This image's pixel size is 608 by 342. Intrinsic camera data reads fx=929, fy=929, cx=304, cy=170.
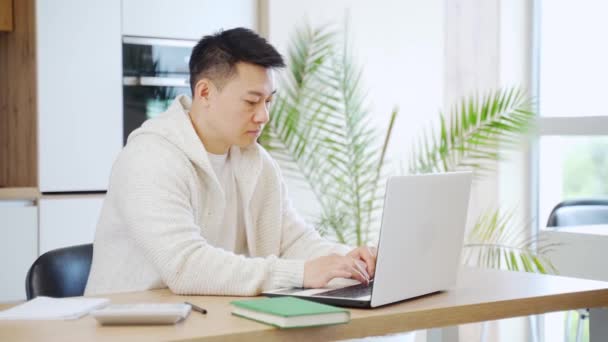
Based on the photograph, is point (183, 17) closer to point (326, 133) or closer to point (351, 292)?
point (326, 133)

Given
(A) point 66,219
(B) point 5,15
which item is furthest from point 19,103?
(A) point 66,219

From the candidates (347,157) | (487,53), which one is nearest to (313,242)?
(347,157)

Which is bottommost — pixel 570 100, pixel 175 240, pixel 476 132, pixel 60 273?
pixel 60 273

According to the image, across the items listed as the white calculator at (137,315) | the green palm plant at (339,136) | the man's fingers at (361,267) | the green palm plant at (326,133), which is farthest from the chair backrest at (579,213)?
the white calculator at (137,315)

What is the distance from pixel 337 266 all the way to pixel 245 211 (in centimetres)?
52

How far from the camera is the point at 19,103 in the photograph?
3.81 metres

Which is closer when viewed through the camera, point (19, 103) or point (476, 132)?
point (19, 103)

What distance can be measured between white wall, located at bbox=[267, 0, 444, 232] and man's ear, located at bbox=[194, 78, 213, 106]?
77.0 inches

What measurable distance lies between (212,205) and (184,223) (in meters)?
0.28

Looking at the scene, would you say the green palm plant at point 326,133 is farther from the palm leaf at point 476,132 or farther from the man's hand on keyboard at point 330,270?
the man's hand on keyboard at point 330,270

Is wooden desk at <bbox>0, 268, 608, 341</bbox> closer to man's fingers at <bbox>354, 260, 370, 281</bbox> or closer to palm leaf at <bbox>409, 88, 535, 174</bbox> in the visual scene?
man's fingers at <bbox>354, 260, 370, 281</bbox>

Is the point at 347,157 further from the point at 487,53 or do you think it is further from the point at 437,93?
the point at 487,53

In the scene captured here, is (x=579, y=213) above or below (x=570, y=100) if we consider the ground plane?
below

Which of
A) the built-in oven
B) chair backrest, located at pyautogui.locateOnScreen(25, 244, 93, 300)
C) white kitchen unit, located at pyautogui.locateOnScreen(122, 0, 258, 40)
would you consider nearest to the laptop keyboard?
chair backrest, located at pyautogui.locateOnScreen(25, 244, 93, 300)
